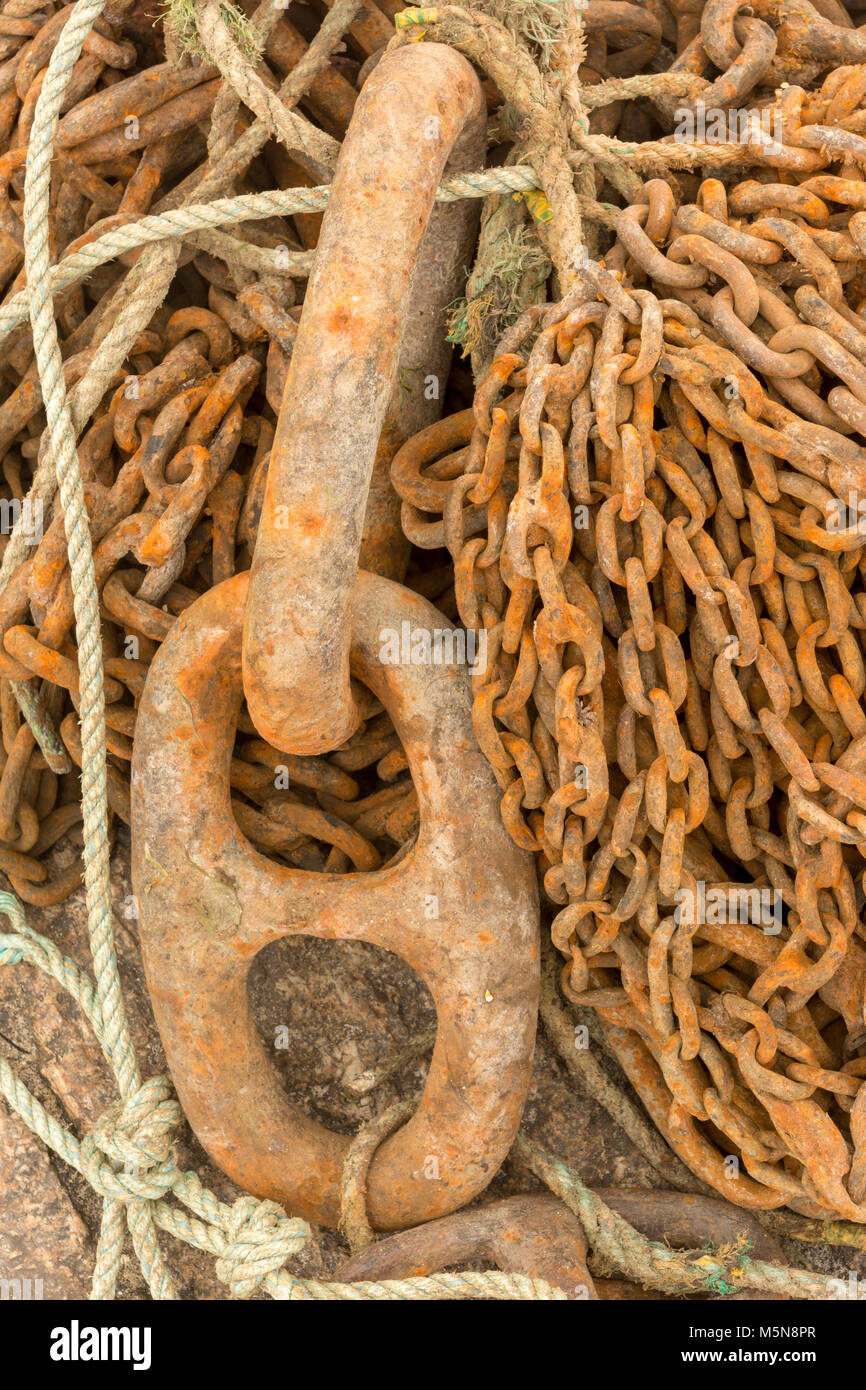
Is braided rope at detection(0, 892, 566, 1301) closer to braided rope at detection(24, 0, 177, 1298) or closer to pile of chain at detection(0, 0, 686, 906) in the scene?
braided rope at detection(24, 0, 177, 1298)

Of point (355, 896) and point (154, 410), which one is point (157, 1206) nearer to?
point (355, 896)

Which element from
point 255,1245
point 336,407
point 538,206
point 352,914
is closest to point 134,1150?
point 255,1245

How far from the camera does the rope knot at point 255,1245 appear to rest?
1.76 metres

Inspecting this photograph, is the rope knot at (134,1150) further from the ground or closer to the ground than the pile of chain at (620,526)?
closer to the ground

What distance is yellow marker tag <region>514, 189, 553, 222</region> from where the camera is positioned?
1886mm

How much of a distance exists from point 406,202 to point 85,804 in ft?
3.26

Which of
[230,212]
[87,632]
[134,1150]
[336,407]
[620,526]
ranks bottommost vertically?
[134,1150]

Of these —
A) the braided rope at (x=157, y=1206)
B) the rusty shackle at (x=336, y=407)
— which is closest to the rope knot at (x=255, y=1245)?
the braided rope at (x=157, y=1206)

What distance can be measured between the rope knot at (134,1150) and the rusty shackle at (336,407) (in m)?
0.70

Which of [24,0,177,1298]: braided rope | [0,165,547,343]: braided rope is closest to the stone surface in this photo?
[24,0,177,1298]: braided rope

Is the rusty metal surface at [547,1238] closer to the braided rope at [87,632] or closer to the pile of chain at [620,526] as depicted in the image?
the pile of chain at [620,526]

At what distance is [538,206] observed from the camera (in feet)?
6.22

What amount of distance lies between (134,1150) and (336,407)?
3.79 feet

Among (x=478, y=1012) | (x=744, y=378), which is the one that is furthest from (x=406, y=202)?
(x=478, y=1012)
